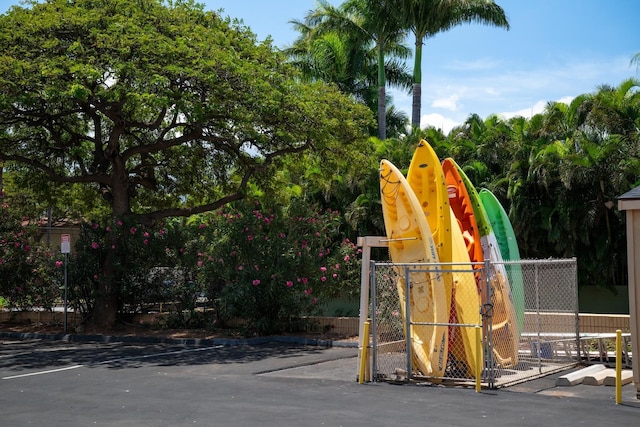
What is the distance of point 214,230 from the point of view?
2077 cm

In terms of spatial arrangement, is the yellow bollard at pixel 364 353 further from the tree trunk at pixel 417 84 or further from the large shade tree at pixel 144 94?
the tree trunk at pixel 417 84

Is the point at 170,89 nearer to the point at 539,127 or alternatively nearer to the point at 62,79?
the point at 62,79

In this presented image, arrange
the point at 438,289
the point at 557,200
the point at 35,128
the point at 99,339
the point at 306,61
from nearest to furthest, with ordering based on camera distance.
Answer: the point at 438,289 < the point at 99,339 < the point at 35,128 < the point at 557,200 < the point at 306,61

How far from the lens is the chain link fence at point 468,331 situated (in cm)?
1222

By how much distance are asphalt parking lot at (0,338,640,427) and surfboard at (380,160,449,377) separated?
2.37ft

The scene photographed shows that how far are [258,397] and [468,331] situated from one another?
3576 mm

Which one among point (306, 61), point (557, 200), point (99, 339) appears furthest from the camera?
point (306, 61)

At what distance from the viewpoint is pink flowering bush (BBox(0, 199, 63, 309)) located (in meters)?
22.5

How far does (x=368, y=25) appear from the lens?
133 ft

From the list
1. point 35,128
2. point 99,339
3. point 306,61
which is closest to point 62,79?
point 35,128

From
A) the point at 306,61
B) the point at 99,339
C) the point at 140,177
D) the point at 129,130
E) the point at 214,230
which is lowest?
the point at 99,339

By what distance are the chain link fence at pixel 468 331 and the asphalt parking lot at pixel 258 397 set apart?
542 mm

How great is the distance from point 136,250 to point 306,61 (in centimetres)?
2909

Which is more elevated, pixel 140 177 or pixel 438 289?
pixel 140 177
